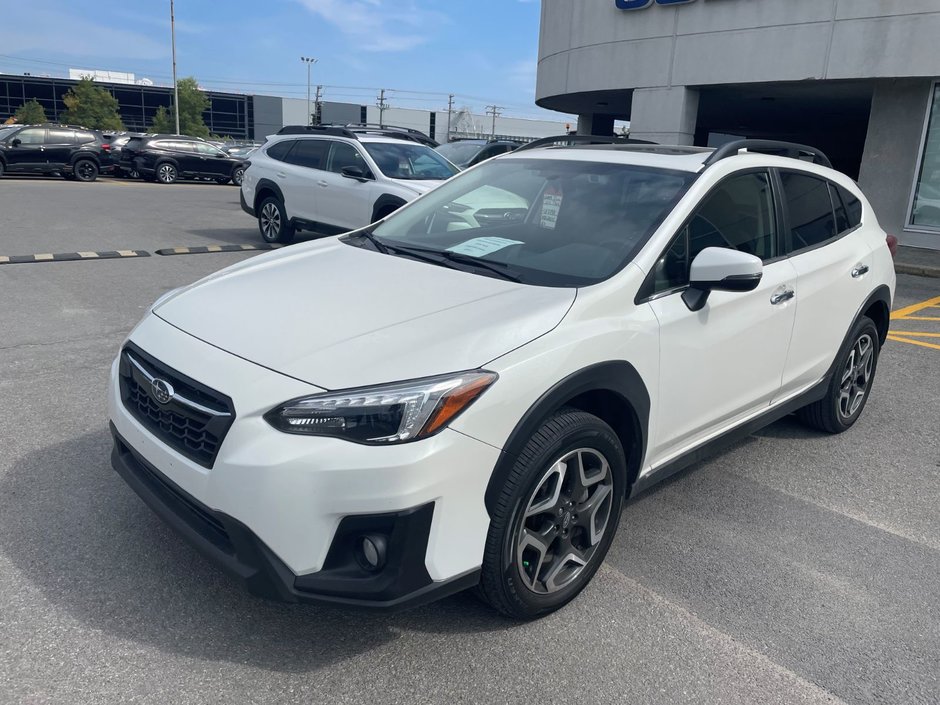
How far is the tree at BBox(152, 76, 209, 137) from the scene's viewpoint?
69625mm

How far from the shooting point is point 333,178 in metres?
11.1

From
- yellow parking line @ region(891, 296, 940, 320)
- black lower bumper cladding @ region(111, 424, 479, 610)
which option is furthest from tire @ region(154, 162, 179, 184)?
black lower bumper cladding @ region(111, 424, 479, 610)

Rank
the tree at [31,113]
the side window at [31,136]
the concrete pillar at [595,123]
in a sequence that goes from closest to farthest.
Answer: the side window at [31,136]
the concrete pillar at [595,123]
the tree at [31,113]

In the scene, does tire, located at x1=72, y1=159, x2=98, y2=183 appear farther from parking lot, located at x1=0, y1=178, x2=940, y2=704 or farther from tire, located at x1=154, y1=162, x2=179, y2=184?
parking lot, located at x1=0, y1=178, x2=940, y2=704

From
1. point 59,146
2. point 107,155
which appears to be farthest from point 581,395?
point 107,155

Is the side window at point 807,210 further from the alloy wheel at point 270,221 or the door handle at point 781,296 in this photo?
the alloy wheel at point 270,221

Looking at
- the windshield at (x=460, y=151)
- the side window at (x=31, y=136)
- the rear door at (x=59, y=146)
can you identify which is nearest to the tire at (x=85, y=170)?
the rear door at (x=59, y=146)

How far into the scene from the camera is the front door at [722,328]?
10.7 feet

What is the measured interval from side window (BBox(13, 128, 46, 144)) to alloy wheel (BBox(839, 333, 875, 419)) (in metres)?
26.5

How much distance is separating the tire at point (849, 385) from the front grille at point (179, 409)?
3650mm

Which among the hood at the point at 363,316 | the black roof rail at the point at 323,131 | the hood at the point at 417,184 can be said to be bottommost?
the hood at the point at 363,316

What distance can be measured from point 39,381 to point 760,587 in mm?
4602

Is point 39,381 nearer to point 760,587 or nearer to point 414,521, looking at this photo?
point 414,521

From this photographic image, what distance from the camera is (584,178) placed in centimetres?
382
